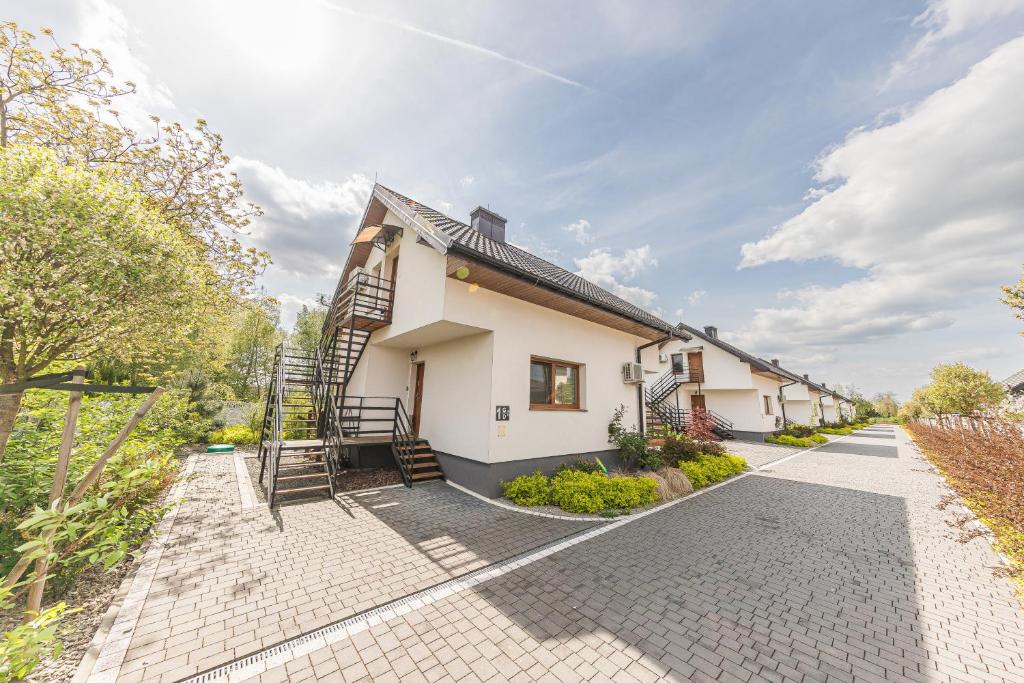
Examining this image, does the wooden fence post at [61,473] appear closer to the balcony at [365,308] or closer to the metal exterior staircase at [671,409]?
the balcony at [365,308]

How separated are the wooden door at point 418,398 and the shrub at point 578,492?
178 inches

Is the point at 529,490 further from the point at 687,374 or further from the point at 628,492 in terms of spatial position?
the point at 687,374

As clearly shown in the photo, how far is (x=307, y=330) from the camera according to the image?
26.2 m

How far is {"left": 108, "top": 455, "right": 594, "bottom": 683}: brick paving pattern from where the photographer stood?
306cm

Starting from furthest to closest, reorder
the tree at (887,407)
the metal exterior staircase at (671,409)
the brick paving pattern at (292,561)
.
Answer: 1. the tree at (887,407)
2. the metal exterior staircase at (671,409)
3. the brick paving pattern at (292,561)

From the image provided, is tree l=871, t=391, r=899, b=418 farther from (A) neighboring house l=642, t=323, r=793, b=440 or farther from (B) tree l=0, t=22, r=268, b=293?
(B) tree l=0, t=22, r=268, b=293

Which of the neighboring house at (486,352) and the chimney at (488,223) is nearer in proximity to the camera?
the neighboring house at (486,352)

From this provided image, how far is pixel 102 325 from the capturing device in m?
4.29

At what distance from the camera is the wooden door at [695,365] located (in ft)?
69.5

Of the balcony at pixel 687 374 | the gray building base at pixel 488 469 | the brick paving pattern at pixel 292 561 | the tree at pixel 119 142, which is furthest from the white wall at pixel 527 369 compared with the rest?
the balcony at pixel 687 374

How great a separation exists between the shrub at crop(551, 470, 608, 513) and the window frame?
5.38 feet

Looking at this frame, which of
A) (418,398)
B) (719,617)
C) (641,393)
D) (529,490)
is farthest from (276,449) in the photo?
(641,393)

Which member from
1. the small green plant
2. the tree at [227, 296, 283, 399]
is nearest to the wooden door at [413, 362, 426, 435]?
the small green plant

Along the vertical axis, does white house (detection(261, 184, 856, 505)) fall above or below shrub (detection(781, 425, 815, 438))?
above
